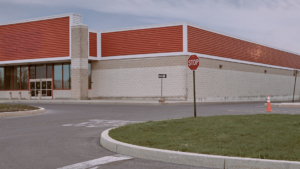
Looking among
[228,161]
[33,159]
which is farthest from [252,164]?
[33,159]

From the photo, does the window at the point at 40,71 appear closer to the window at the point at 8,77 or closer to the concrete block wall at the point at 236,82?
the window at the point at 8,77

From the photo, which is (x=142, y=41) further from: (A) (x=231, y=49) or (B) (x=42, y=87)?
(B) (x=42, y=87)

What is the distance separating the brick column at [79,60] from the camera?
3325cm

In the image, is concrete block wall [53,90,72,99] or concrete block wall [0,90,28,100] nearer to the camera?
concrete block wall [53,90,72,99]

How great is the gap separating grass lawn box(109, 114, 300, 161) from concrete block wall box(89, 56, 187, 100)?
833 inches

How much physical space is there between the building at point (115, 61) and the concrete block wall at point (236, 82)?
104 mm

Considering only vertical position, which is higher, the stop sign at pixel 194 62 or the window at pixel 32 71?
the window at pixel 32 71

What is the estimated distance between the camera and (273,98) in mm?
46531

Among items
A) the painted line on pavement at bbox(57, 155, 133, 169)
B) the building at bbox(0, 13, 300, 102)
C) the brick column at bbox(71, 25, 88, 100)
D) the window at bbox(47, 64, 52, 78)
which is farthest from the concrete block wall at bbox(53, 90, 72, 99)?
the painted line on pavement at bbox(57, 155, 133, 169)

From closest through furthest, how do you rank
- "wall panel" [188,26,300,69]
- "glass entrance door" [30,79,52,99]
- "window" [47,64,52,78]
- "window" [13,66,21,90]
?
"wall panel" [188,26,300,69], "glass entrance door" [30,79,52,99], "window" [47,64,52,78], "window" [13,66,21,90]

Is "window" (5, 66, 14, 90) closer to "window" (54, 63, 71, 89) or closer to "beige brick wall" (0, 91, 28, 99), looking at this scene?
"beige brick wall" (0, 91, 28, 99)

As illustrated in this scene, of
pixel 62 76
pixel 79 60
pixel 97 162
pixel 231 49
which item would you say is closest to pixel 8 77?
pixel 62 76

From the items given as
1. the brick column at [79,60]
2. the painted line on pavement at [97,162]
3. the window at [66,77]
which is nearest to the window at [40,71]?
the window at [66,77]

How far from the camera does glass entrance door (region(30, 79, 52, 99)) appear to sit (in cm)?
3725
